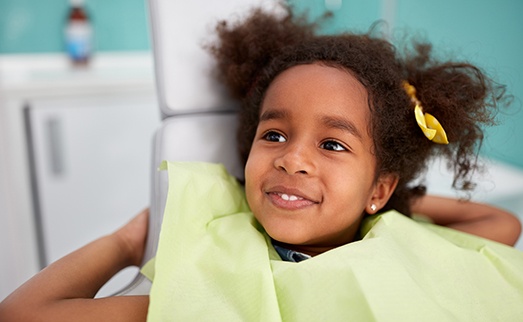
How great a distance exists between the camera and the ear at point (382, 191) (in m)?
0.82

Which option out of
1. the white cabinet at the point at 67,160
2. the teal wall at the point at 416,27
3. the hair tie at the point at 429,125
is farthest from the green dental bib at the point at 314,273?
the white cabinet at the point at 67,160

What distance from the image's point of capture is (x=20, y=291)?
2.10 feet

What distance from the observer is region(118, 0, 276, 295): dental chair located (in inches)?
37.3

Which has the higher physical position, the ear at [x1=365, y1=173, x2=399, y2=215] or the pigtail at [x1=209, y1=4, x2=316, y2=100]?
the pigtail at [x1=209, y1=4, x2=316, y2=100]

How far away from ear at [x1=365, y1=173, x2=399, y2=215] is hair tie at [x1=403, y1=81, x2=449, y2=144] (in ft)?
0.30

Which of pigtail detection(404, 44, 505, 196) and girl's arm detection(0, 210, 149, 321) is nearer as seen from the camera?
girl's arm detection(0, 210, 149, 321)

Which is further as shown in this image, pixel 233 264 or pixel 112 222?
pixel 112 222

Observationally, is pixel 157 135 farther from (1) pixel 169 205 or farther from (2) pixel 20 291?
(2) pixel 20 291

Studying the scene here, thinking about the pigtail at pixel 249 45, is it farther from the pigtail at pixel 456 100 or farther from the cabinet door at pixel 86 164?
the cabinet door at pixel 86 164

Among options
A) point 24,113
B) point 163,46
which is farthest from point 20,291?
point 24,113

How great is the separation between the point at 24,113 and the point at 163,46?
28.6 inches

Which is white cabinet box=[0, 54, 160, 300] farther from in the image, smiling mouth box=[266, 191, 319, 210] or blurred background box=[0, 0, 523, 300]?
smiling mouth box=[266, 191, 319, 210]

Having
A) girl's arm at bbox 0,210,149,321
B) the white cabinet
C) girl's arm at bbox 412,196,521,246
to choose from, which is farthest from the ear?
the white cabinet

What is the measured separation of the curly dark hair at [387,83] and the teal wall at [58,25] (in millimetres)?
1086
